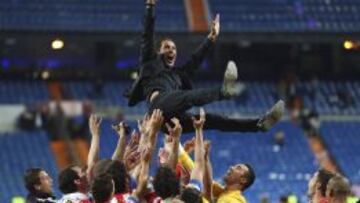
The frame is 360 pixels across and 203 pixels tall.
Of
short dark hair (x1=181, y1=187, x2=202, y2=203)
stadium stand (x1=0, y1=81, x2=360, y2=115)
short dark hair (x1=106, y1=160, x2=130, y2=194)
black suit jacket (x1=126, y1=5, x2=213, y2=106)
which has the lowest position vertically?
short dark hair (x1=181, y1=187, x2=202, y2=203)

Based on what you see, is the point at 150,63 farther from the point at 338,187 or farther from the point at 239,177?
the point at 338,187

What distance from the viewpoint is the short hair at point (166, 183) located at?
8500 mm

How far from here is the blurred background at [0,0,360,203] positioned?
31391 mm

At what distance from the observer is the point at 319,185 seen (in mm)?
9234

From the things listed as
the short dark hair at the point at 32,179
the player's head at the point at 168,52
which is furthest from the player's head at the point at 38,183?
the player's head at the point at 168,52

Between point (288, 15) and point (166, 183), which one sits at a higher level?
point (288, 15)

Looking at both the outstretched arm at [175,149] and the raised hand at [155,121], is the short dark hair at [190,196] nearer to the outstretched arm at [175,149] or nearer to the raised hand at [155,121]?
the outstretched arm at [175,149]

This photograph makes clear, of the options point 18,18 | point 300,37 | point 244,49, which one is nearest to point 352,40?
point 300,37

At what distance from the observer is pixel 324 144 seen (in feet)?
107

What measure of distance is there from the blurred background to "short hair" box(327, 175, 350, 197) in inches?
814

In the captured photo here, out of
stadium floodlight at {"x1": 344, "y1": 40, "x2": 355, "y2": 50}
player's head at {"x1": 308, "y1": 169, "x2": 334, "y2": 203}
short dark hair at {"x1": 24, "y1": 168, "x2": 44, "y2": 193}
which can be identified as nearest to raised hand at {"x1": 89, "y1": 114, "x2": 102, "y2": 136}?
short dark hair at {"x1": 24, "y1": 168, "x2": 44, "y2": 193}

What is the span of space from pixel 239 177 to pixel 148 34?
2184mm

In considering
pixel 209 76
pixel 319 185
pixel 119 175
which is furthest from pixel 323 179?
pixel 209 76

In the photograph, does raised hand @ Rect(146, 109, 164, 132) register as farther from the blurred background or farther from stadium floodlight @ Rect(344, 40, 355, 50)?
stadium floodlight @ Rect(344, 40, 355, 50)
